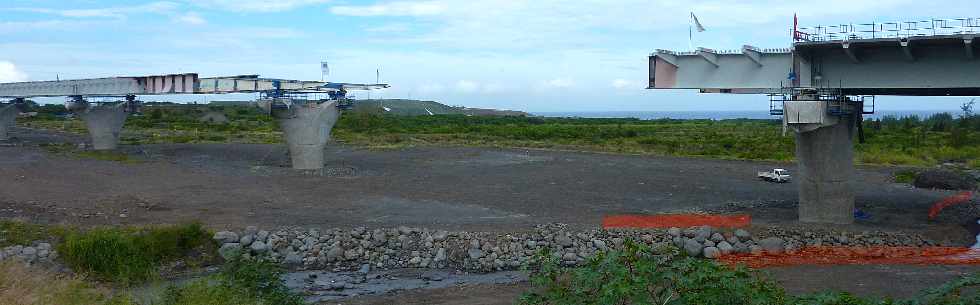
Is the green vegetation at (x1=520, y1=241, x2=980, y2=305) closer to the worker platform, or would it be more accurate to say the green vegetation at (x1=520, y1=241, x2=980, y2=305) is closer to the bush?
the bush

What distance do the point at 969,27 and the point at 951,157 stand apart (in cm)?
3580

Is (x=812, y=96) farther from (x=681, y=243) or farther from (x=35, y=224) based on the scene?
(x=35, y=224)

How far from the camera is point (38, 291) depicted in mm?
13031

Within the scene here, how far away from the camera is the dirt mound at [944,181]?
124 feet

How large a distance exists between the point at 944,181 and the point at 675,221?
58.7 feet

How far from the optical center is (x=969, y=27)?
2245 cm

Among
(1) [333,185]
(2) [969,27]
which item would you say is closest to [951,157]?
(2) [969,27]

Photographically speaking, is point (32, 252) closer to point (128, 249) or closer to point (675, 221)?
point (128, 249)

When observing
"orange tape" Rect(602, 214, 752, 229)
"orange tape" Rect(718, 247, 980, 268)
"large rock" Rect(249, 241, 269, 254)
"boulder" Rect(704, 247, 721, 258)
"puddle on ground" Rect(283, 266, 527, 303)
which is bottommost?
"puddle on ground" Rect(283, 266, 527, 303)

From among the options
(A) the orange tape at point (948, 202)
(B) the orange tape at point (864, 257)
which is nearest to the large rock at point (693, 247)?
(B) the orange tape at point (864, 257)

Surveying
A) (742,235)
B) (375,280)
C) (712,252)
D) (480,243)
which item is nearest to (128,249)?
(375,280)

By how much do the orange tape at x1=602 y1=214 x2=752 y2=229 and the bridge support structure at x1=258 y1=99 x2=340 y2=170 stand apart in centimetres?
1808

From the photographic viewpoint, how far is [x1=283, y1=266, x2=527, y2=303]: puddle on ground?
63.7ft

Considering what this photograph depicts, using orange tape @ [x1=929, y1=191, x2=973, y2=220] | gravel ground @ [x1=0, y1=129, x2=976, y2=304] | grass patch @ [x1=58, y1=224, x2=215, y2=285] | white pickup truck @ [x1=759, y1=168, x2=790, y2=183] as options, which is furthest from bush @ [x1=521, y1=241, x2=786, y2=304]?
white pickup truck @ [x1=759, y1=168, x2=790, y2=183]
